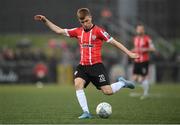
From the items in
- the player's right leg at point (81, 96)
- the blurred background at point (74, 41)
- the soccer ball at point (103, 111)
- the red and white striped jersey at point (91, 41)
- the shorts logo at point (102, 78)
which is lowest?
the soccer ball at point (103, 111)

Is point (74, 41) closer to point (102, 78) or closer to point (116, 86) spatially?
point (116, 86)

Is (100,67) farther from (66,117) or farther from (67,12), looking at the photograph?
(67,12)

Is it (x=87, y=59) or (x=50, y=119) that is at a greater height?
(x=87, y=59)

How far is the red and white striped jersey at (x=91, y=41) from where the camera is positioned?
13344mm

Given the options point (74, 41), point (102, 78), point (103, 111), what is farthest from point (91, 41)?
point (74, 41)

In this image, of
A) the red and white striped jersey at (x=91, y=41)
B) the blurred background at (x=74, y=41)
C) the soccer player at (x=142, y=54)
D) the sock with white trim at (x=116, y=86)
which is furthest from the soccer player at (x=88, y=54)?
the blurred background at (x=74, y=41)

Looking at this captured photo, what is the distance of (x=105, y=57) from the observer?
34.2m

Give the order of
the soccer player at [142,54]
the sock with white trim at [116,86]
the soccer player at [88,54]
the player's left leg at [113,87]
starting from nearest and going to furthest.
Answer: the soccer player at [88,54] < the player's left leg at [113,87] < the sock with white trim at [116,86] < the soccer player at [142,54]

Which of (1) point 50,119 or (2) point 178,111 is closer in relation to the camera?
(1) point 50,119

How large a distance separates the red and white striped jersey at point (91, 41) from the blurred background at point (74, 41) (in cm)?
1916

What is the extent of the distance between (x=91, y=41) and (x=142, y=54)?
883cm

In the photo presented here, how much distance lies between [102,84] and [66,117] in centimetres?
101

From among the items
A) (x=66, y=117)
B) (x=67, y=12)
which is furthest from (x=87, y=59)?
(x=67, y=12)

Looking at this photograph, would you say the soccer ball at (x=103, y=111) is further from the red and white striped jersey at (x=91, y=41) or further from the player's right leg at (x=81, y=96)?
the red and white striped jersey at (x=91, y=41)
